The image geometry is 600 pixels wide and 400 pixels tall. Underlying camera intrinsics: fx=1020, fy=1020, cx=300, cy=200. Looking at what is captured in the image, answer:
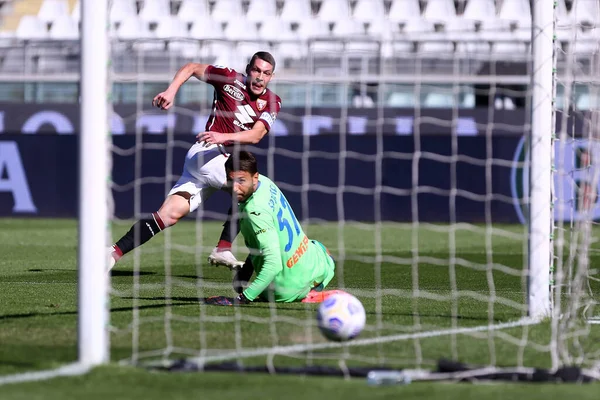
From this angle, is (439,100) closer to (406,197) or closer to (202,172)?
(406,197)

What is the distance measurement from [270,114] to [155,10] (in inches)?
538

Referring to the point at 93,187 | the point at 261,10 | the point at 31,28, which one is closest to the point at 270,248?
the point at 93,187

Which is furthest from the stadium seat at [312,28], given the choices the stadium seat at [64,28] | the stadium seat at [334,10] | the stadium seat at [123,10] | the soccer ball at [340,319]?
the soccer ball at [340,319]

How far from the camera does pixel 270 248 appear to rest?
5.94 metres

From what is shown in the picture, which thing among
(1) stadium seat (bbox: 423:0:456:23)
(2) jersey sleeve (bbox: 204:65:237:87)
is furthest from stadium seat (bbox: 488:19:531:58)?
(2) jersey sleeve (bbox: 204:65:237:87)

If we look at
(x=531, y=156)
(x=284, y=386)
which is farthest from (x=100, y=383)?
(x=531, y=156)

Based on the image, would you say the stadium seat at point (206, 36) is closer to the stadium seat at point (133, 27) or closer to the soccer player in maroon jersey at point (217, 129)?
the stadium seat at point (133, 27)

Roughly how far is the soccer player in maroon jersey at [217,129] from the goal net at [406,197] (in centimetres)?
30

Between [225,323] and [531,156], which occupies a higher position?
[531,156]

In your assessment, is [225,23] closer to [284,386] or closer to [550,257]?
[550,257]

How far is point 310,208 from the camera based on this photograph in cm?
1642

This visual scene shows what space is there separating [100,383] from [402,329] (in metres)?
2.00

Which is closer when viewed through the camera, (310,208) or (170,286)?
(170,286)

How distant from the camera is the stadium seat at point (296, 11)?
1992cm
